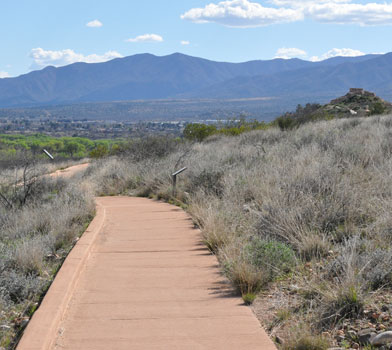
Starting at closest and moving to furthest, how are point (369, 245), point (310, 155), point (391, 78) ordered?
point (369, 245)
point (310, 155)
point (391, 78)

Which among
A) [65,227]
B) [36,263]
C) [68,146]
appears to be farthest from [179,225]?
[68,146]

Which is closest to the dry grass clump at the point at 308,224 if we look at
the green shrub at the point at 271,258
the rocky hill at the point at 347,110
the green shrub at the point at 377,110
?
the green shrub at the point at 271,258

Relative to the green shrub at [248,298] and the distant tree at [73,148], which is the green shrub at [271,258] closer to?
the green shrub at [248,298]

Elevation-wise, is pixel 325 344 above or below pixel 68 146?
above

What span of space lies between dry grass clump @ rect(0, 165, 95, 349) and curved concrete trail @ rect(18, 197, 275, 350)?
10.2 inches

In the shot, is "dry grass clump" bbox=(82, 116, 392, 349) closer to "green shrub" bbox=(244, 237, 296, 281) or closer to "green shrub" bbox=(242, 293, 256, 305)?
"green shrub" bbox=(244, 237, 296, 281)

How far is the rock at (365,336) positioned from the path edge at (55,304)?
8.54ft

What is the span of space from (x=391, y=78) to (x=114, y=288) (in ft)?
634

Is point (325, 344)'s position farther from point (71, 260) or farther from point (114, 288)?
point (71, 260)

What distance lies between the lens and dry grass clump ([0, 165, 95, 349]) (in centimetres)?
553

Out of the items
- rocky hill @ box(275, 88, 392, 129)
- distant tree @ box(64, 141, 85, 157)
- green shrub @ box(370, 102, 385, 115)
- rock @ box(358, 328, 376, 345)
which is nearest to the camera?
rock @ box(358, 328, 376, 345)

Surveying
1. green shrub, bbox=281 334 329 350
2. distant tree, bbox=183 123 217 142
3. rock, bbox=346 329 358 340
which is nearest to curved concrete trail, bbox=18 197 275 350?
green shrub, bbox=281 334 329 350

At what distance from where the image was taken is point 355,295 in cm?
480

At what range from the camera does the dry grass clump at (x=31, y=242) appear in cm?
553
